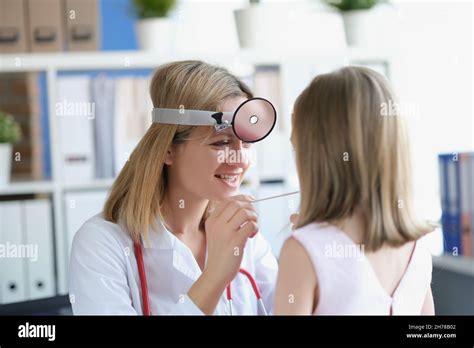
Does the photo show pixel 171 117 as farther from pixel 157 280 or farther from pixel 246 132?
pixel 157 280

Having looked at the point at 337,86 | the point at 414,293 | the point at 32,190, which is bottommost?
the point at 414,293

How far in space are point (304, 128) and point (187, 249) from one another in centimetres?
34

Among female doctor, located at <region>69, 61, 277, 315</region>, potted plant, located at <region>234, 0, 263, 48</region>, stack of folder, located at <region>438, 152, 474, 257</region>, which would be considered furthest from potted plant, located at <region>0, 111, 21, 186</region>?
stack of folder, located at <region>438, 152, 474, 257</region>

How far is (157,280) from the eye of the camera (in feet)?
3.98

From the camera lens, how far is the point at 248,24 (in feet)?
7.13

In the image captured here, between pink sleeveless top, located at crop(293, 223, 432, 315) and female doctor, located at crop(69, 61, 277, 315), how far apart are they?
0.20 m

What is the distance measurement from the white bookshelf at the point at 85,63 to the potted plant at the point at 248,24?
6cm

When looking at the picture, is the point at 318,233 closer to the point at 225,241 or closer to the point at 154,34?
the point at 225,241

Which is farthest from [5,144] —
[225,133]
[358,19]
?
[225,133]

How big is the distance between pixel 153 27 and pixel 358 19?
2.01 feet

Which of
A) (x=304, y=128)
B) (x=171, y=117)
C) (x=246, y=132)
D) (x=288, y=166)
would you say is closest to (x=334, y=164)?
(x=304, y=128)

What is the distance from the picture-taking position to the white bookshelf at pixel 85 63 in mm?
2264

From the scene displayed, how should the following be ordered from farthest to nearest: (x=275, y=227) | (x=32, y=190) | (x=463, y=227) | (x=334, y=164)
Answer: (x=32, y=190) < (x=275, y=227) < (x=463, y=227) < (x=334, y=164)

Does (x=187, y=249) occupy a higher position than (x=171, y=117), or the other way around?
(x=171, y=117)
